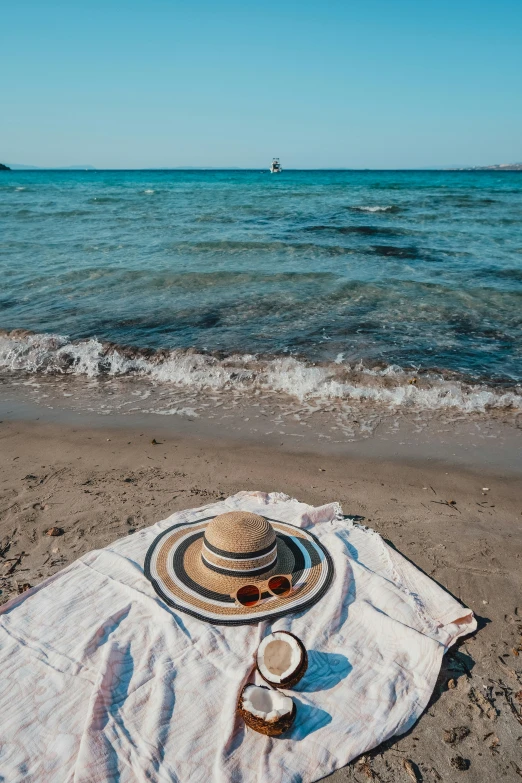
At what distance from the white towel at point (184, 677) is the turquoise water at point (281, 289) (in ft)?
16.4

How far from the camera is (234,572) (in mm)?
3285

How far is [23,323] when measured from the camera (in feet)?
32.1

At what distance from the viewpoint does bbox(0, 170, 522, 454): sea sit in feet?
23.1

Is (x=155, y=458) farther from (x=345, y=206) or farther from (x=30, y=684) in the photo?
(x=345, y=206)

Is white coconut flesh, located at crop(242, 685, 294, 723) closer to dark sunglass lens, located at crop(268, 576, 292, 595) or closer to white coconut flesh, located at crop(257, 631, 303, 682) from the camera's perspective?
white coconut flesh, located at crop(257, 631, 303, 682)

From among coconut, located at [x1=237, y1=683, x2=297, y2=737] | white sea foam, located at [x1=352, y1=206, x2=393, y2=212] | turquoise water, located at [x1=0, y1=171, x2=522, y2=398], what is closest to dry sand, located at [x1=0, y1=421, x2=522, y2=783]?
coconut, located at [x1=237, y1=683, x2=297, y2=737]

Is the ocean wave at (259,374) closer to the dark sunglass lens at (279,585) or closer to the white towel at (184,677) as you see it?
the white towel at (184,677)

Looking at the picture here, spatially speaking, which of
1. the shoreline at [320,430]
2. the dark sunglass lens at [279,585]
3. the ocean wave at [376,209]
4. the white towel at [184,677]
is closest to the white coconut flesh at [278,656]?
the white towel at [184,677]

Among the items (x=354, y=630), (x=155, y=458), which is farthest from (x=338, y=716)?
(x=155, y=458)

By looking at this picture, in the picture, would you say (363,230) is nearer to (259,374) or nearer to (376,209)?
(376,209)

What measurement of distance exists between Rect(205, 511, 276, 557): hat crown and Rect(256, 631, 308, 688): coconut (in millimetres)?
534

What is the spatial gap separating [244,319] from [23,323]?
13.5ft

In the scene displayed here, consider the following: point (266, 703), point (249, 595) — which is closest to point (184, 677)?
point (266, 703)

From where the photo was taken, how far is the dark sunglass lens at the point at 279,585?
332cm
